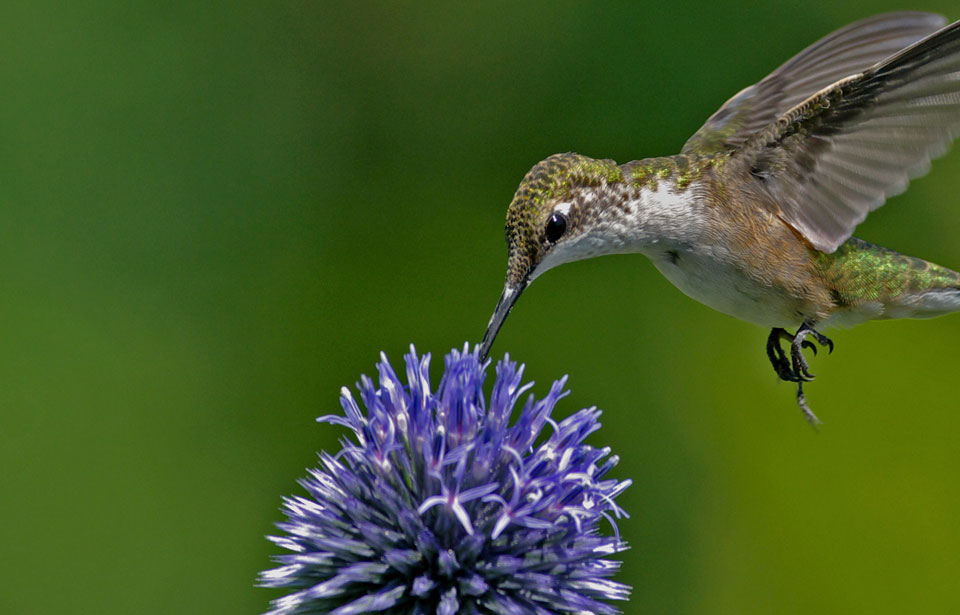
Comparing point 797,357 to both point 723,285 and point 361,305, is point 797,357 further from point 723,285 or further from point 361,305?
point 361,305

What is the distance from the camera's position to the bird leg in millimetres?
3146

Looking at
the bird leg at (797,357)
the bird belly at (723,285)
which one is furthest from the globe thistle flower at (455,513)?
the bird leg at (797,357)

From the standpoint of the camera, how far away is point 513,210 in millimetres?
2688

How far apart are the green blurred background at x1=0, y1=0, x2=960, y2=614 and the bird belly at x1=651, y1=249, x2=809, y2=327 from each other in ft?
4.58

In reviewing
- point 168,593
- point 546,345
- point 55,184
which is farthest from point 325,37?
point 168,593

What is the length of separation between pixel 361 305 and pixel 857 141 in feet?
8.14

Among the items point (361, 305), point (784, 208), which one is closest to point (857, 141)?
point (784, 208)

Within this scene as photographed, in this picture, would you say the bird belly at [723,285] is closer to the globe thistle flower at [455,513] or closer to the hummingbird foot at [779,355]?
the hummingbird foot at [779,355]

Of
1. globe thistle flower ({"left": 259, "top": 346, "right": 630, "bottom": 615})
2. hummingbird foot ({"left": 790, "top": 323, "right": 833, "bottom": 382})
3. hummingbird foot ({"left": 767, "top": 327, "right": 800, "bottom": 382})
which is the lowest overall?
globe thistle flower ({"left": 259, "top": 346, "right": 630, "bottom": 615})

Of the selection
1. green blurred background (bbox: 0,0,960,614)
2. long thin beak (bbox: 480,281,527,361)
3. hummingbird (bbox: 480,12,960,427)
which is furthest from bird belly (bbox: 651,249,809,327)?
green blurred background (bbox: 0,0,960,614)

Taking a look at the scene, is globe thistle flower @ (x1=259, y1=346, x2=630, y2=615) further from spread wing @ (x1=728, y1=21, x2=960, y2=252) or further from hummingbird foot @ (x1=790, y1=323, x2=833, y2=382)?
spread wing @ (x1=728, y1=21, x2=960, y2=252)

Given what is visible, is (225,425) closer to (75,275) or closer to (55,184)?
(75,275)

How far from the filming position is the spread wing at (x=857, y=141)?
268 cm

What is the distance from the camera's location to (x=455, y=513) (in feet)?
7.79
